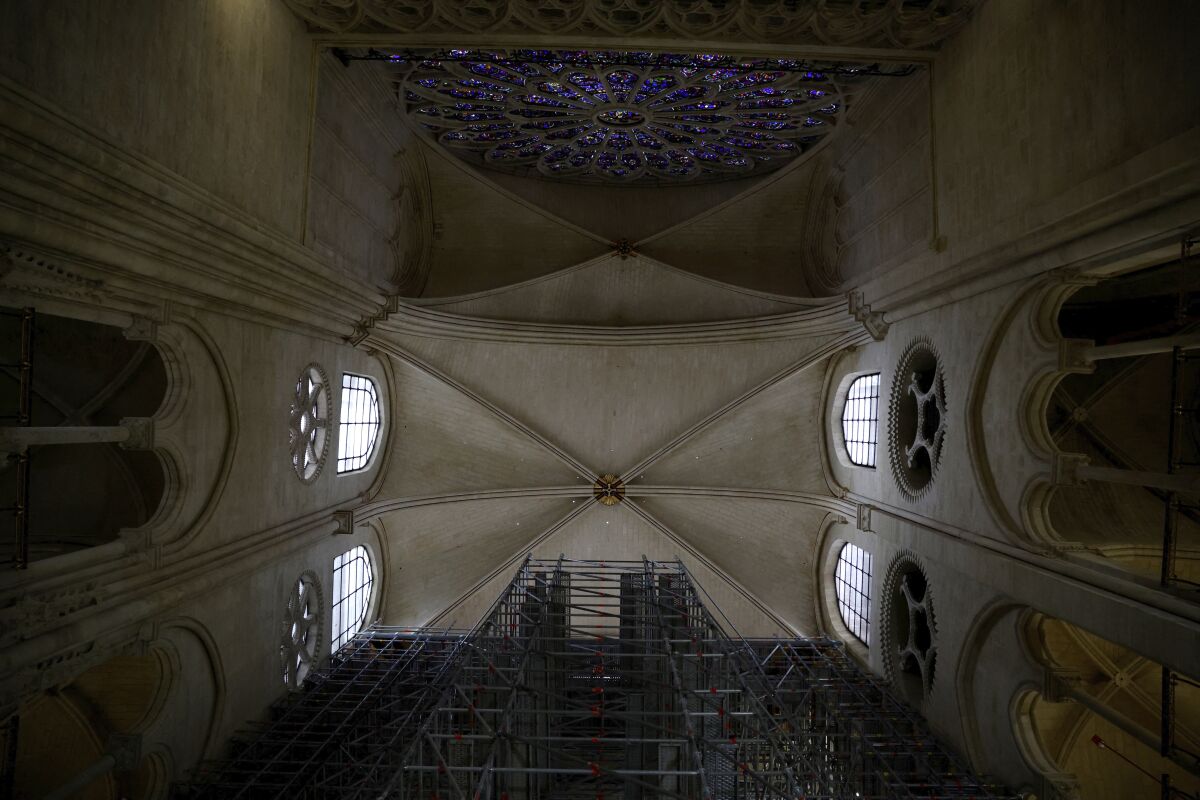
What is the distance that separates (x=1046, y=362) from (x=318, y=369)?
10.5 metres

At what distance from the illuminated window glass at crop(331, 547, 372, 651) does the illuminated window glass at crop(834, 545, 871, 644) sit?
33.4 ft

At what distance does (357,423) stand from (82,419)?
5.78m

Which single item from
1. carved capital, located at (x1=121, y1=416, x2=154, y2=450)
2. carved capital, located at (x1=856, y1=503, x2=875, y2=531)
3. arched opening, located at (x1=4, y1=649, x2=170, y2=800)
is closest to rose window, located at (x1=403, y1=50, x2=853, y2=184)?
carved capital, located at (x1=856, y1=503, x2=875, y2=531)

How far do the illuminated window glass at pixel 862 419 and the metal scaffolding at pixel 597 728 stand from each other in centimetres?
400

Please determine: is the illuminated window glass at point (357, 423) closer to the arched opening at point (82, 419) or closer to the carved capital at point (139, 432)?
the arched opening at point (82, 419)

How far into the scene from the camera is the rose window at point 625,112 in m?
13.2

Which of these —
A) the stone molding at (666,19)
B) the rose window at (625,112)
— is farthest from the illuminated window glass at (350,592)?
the stone molding at (666,19)

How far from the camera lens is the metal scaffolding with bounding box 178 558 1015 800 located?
8758 millimetres

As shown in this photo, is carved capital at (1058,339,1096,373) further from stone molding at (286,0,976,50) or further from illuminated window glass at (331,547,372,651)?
illuminated window glass at (331,547,372,651)

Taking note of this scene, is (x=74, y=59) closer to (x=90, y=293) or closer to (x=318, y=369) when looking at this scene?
(x=90, y=293)

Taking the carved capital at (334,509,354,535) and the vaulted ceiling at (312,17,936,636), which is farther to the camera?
the vaulted ceiling at (312,17,936,636)

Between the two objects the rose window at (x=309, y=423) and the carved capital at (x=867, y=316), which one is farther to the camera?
the carved capital at (x=867, y=316)

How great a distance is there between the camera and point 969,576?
31.8 feet

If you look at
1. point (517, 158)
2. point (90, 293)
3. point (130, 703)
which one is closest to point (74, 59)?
point (90, 293)
